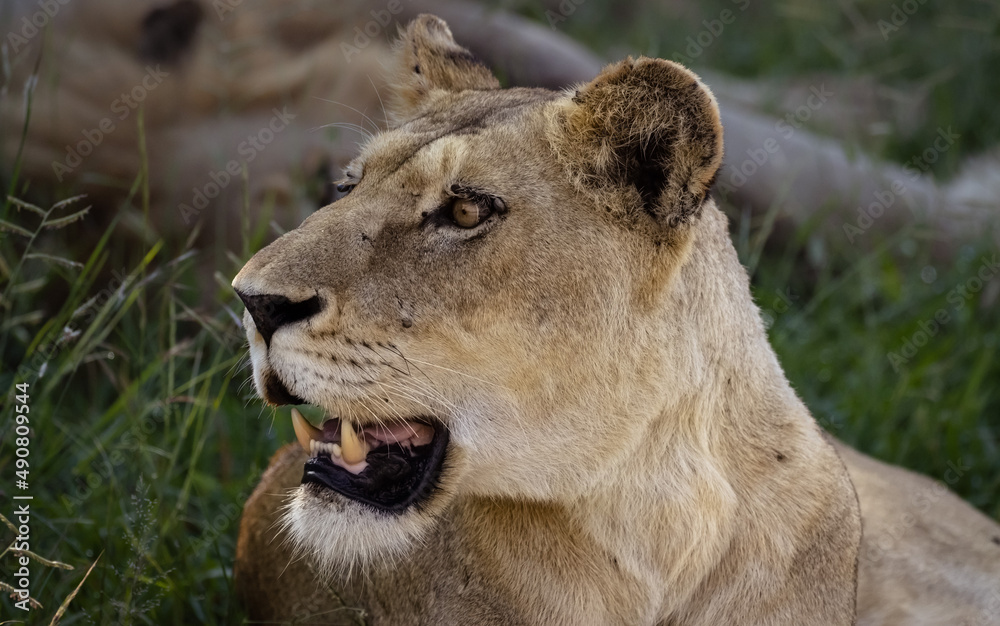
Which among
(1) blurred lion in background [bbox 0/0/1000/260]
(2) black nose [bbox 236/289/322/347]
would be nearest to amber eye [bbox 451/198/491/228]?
(2) black nose [bbox 236/289/322/347]

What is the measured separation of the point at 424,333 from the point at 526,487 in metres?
0.40

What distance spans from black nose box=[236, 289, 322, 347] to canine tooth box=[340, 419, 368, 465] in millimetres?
259

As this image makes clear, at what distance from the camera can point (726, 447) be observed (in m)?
2.52

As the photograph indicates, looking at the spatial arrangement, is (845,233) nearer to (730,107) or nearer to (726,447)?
(730,107)

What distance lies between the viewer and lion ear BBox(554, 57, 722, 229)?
2223 mm

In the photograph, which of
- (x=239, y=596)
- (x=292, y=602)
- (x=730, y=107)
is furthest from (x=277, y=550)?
(x=730, y=107)

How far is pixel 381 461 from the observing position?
2385 millimetres

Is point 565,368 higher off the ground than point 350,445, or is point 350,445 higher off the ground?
point 565,368

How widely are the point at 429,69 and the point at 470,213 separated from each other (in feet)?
2.74

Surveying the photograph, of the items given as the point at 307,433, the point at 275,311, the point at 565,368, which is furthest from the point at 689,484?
the point at 275,311

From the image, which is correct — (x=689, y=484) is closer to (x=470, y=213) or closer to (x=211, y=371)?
(x=470, y=213)

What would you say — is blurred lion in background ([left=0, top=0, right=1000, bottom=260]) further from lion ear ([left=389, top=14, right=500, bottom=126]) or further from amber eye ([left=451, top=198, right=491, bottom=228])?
amber eye ([left=451, top=198, right=491, bottom=228])

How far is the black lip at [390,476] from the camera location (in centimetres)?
234

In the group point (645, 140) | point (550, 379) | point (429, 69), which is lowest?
point (550, 379)
